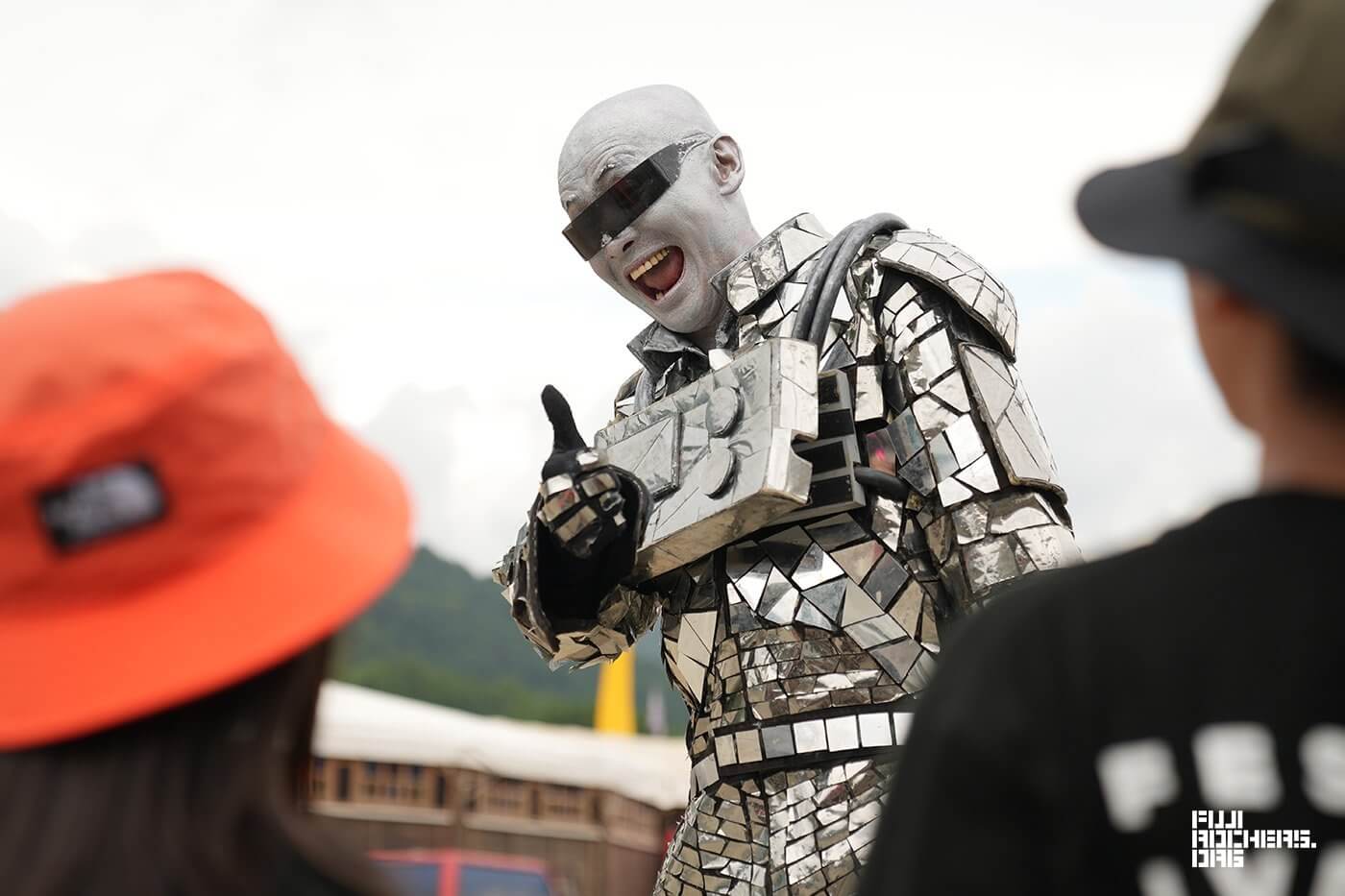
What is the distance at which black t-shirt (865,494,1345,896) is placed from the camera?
3.98 ft

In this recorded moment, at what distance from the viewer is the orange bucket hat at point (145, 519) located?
55.1 inches

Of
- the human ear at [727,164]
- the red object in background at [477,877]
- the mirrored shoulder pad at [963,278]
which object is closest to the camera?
the mirrored shoulder pad at [963,278]

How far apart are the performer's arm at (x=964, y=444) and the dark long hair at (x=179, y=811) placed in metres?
1.70

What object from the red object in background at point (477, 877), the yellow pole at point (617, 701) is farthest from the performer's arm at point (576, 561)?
the yellow pole at point (617, 701)

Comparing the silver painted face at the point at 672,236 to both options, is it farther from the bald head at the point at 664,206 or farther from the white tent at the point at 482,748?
the white tent at the point at 482,748

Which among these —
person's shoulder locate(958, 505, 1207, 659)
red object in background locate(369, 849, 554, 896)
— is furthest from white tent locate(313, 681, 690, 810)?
person's shoulder locate(958, 505, 1207, 659)

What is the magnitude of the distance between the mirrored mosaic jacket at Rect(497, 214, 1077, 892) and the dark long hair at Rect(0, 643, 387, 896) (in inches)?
65.3

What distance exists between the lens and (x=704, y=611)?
320 cm

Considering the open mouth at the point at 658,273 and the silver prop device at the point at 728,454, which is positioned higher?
the open mouth at the point at 658,273

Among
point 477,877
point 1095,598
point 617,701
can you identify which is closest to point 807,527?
point 1095,598

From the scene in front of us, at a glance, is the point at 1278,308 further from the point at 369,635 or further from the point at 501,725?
the point at 369,635

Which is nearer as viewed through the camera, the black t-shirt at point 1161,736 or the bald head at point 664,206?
the black t-shirt at point 1161,736

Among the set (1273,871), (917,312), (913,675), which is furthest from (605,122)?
(1273,871)

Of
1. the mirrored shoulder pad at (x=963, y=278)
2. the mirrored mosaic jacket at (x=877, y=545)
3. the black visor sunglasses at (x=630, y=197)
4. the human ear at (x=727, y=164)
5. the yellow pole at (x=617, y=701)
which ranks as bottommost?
the mirrored mosaic jacket at (x=877, y=545)
